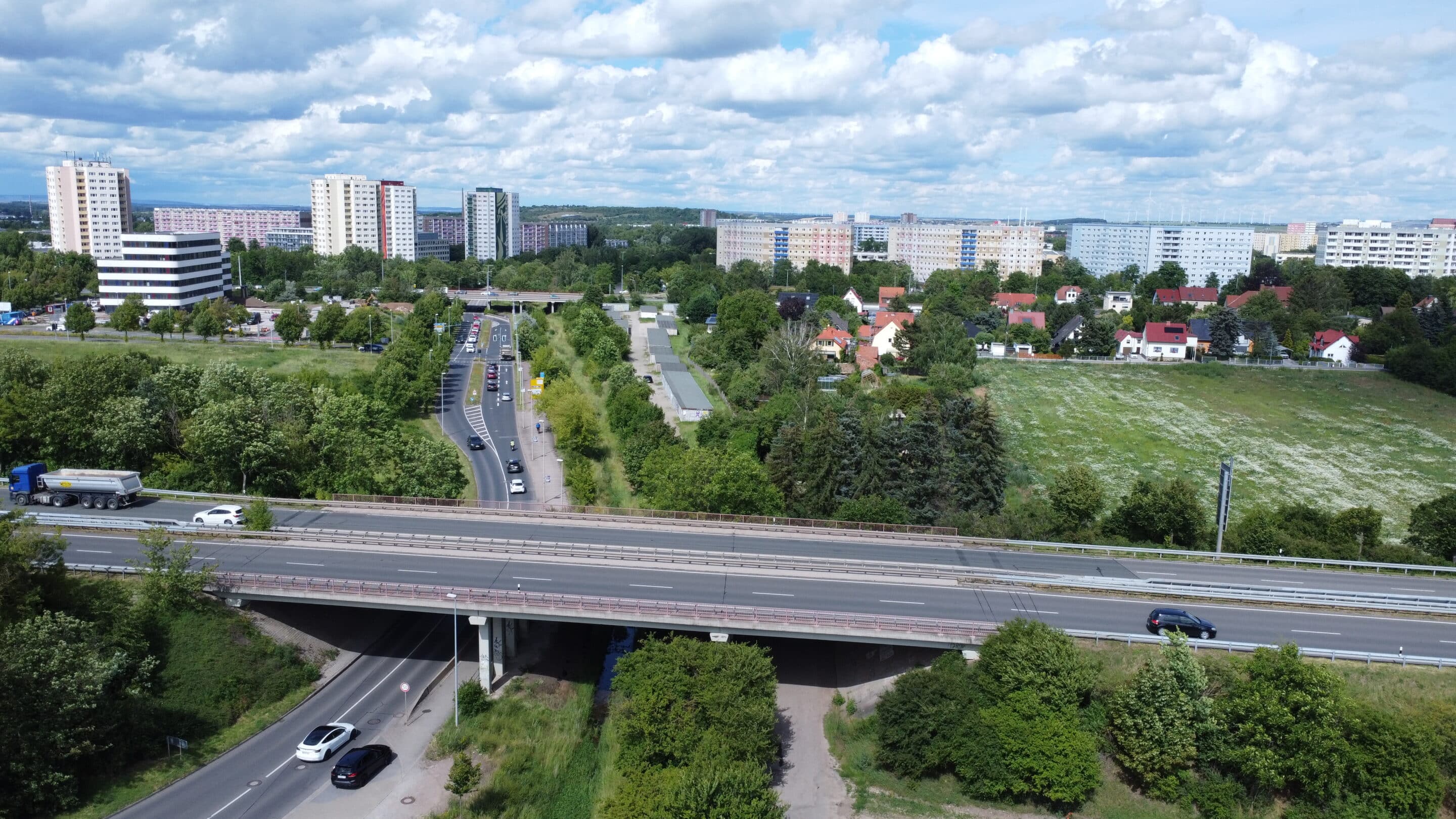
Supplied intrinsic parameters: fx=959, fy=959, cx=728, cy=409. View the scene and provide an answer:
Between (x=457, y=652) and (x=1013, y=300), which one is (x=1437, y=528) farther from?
(x=1013, y=300)

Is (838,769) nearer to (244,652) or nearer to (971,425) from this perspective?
(244,652)

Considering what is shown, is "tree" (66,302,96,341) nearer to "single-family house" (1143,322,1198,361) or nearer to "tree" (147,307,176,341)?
"tree" (147,307,176,341)

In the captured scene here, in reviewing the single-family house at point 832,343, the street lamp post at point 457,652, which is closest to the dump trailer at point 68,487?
the street lamp post at point 457,652

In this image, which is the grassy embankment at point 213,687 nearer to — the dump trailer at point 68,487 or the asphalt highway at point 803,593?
the asphalt highway at point 803,593

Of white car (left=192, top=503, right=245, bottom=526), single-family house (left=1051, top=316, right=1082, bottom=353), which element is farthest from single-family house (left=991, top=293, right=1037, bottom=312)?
white car (left=192, top=503, right=245, bottom=526)

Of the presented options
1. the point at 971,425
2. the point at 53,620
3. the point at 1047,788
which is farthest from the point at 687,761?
the point at 971,425
